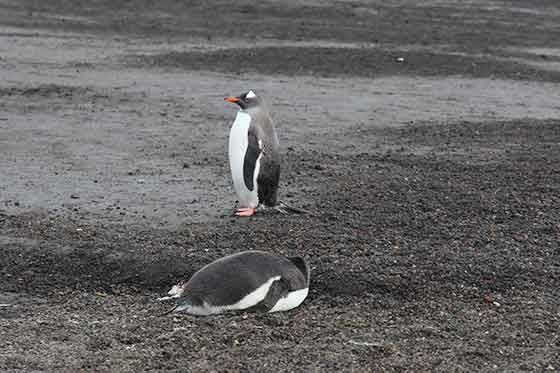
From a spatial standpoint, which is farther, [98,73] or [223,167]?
[98,73]

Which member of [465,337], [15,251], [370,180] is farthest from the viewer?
[370,180]

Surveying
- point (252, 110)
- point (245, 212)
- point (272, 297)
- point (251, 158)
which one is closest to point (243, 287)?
point (272, 297)

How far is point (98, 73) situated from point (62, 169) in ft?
22.0

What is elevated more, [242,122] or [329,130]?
[242,122]

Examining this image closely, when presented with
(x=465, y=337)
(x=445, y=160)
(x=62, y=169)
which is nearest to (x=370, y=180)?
(x=445, y=160)

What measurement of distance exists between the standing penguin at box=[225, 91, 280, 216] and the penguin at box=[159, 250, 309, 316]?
77.6 inches

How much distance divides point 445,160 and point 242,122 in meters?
3.25

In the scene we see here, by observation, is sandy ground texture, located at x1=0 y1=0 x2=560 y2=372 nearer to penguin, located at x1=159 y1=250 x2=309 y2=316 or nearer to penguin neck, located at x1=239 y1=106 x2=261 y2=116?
penguin, located at x1=159 y1=250 x2=309 y2=316

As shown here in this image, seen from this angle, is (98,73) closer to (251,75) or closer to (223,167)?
(251,75)

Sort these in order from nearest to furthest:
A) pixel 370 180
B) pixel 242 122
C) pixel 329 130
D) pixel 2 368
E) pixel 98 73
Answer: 1. pixel 2 368
2. pixel 242 122
3. pixel 370 180
4. pixel 329 130
5. pixel 98 73

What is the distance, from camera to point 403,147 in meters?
11.5

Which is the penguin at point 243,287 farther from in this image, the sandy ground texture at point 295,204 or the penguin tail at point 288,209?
the penguin tail at point 288,209

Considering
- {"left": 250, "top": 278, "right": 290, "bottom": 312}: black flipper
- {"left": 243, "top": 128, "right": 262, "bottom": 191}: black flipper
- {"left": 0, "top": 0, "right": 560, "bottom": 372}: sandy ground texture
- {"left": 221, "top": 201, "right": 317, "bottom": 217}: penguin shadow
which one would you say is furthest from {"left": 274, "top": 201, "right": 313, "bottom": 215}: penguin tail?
{"left": 250, "top": 278, "right": 290, "bottom": 312}: black flipper

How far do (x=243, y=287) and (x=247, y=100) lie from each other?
272 centimetres
